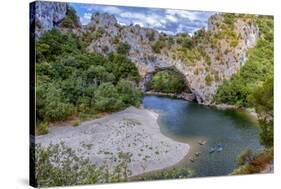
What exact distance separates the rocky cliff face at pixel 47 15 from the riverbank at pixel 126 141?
1.64 meters

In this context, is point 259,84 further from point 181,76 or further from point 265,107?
point 181,76

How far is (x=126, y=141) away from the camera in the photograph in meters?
9.71

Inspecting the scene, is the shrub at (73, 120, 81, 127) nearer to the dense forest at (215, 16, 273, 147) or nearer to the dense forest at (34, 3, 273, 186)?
the dense forest at (34, 3, 273, 186)

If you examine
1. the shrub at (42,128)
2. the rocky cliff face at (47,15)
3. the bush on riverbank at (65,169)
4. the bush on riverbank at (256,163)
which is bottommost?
the bush on riverbank at (256,163)

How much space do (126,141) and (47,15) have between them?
2502 millimetres

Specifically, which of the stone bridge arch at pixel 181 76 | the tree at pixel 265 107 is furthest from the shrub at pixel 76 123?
the tree at pixel 265 107

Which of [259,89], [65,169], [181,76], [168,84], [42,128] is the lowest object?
[65,169]

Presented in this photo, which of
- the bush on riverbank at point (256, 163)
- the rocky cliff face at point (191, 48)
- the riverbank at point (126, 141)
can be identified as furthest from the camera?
the bush on riverbank at point (256, 163)

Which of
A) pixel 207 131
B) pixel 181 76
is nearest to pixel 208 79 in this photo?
pixel 181 76

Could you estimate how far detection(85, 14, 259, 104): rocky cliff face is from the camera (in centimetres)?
980

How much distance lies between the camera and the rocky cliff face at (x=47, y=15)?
29.7 feet

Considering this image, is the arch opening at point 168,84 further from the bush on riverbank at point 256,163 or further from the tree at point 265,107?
the bush on riverbank at point 256,163

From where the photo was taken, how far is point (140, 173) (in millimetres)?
9805

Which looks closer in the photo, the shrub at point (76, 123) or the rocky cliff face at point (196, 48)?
the shrub at point (76, 123)
